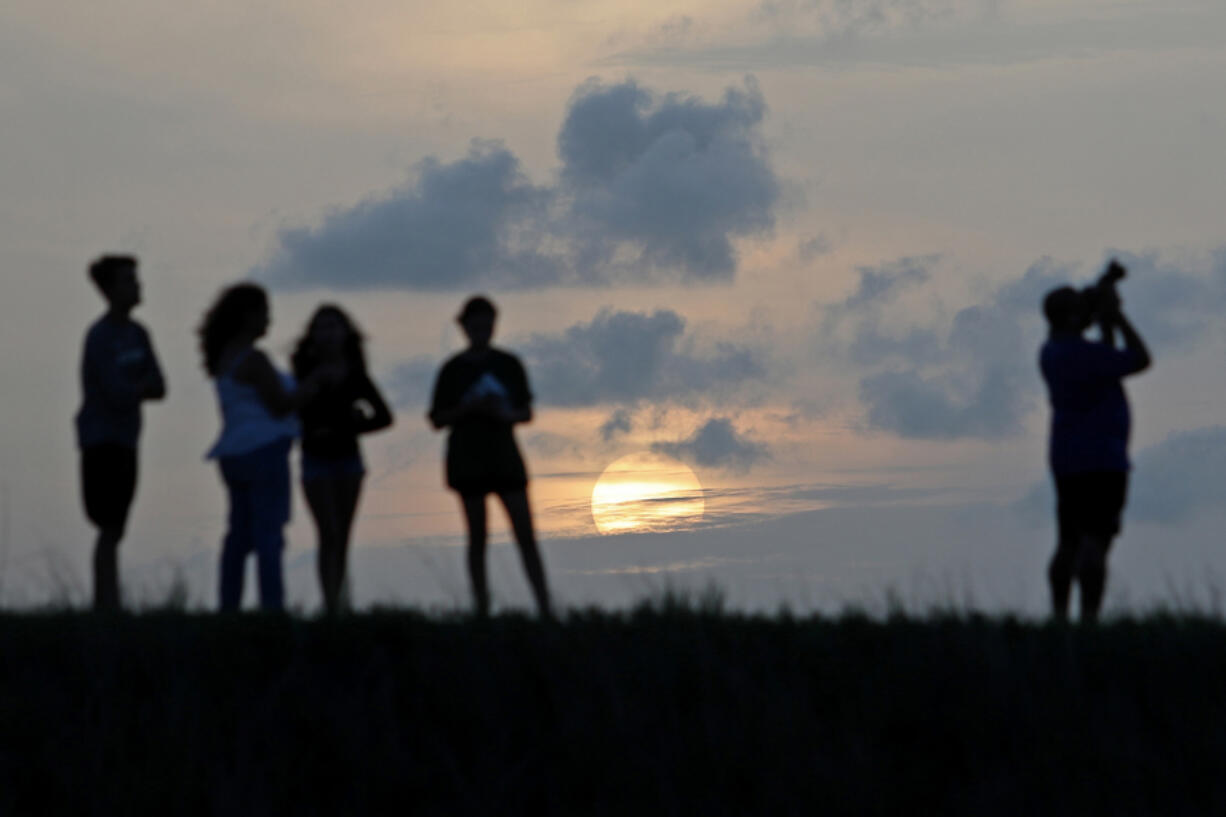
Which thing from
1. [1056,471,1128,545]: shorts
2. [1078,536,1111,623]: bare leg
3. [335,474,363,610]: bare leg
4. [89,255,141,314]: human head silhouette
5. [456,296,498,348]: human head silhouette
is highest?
[89,255,141,314]: human head silhouette

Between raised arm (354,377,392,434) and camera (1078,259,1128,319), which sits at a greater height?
camera (1078,259,1128,319)

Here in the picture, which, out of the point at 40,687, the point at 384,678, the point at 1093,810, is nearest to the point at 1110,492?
the point at 1093,810

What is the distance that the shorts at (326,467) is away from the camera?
10391 millimetres

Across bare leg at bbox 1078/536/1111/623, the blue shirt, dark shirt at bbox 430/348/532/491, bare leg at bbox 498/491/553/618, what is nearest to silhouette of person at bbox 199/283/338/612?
dark shirt at bbox 430/348/532/491

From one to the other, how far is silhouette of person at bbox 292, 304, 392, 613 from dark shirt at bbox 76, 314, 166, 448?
3.04 feet

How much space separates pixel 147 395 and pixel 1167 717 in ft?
19.7

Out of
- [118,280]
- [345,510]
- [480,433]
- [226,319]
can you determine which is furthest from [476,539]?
[118,280]

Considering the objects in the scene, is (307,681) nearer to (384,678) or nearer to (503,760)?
(384,678)

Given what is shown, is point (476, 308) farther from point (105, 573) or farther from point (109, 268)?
point (105, 573)

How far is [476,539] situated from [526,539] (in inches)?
12.5

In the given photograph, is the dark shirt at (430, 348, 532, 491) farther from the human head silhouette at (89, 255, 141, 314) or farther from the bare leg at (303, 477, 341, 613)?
the human head silhouette at (89, 255, 141, 314)

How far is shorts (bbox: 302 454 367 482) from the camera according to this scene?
34.1 feet

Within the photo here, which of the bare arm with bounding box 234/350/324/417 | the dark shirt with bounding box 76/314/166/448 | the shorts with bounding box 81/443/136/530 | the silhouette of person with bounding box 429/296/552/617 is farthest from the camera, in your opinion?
the silhouette of person with bounding box 429/296/552/617

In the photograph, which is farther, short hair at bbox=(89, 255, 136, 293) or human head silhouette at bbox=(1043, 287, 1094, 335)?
human head silhouette at bbox=(1043, 287, 1094, 335)
